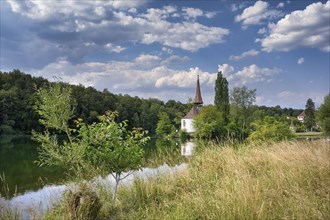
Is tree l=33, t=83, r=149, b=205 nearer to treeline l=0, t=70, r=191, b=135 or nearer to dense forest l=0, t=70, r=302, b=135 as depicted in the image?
dense forest l=0, t=70, r=302, b=135

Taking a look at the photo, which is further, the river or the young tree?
the young tree

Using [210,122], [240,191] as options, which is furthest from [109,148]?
[210,122]

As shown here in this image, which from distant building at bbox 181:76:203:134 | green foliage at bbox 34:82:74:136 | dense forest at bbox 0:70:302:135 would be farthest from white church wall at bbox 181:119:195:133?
green foliage at bbox 34:82:74:136

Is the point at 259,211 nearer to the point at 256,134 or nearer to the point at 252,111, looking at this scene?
the point at 256,134

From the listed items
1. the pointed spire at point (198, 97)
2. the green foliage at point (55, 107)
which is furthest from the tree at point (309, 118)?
the green foliage at point (55, 107)

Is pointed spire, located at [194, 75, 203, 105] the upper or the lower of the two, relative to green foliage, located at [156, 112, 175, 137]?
upper

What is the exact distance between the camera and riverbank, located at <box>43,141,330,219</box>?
422cm

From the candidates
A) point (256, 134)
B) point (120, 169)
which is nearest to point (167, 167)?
point (120, 169)

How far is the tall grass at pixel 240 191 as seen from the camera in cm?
421

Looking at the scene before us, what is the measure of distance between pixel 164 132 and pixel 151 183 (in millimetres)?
53586

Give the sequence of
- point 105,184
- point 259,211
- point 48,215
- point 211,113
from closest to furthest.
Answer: point 259,211, point 48,215, point 105,184, point 211,113

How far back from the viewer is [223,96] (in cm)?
5006

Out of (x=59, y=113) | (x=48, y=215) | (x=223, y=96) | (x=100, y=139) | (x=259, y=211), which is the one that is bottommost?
(x=48, y=215)

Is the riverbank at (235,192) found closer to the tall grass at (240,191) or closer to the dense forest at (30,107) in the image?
the tall grass at (240,191)
